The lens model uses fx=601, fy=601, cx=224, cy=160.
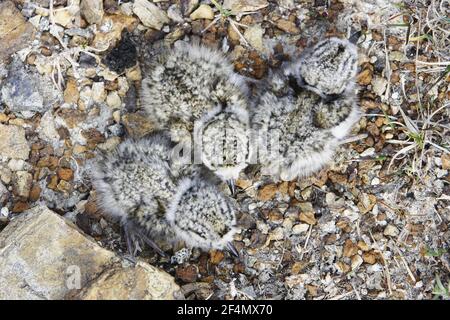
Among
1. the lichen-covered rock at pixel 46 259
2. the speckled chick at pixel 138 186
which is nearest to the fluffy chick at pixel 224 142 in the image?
the speckled chick at pixel 138 186

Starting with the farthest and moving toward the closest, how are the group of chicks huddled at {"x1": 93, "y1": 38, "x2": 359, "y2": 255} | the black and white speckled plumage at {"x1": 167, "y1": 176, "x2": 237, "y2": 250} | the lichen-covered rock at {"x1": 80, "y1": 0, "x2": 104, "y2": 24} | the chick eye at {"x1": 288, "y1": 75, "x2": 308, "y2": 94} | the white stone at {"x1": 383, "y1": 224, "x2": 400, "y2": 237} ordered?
the lichen-covered rock at {"x1": 80, "y1": 0, "x2": 104, "y2": 24}, the white stone at {"x1": 383, "y1": 224, "x2": 400, "y2": 237}, the chick eye at {"x1": 288, "y1": 75, "x2": 308, "y2": 94}, the group of chicks huddled at {"x1": 93, "y1": 38, "x2": 359, "y2": 255}, the black and white speckled plumage at {"x1": 167, "y1": 176, "x2": 237, "y2": 250}

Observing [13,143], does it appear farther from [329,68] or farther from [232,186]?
[329,68]

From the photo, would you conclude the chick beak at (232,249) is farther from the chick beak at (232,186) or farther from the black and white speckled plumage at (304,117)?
the black and white speckled plumage at (304,117)

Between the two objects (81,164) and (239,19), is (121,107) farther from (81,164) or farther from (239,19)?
(239,19)

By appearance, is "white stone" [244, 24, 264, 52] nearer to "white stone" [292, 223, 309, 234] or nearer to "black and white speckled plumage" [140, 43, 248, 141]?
"black and white speckled plumage" [140, 43, 248, 141]

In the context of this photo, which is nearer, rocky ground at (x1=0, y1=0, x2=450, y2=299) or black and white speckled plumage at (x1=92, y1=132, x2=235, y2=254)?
black and white speckled plumage at (x1=92, y1=132, x2=235, y2=254)

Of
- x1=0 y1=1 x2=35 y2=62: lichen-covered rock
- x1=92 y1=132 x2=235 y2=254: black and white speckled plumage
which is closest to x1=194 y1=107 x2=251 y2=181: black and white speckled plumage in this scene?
x1=92 y1=132 x2=235 y2=254: black and white speckled plumage

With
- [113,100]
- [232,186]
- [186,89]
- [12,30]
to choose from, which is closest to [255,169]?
[232,186]
